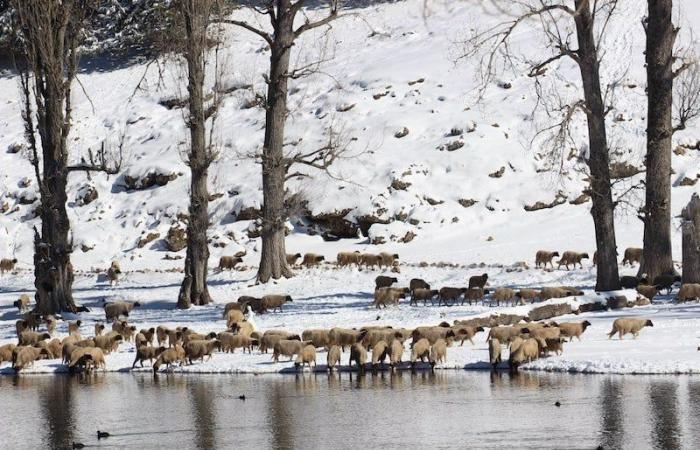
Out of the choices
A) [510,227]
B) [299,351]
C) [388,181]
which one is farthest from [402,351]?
[388,181]

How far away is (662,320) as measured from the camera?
71.7ft

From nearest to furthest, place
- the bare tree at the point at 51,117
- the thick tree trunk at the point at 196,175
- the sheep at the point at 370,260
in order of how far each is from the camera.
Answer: the thick tree trunk at the point at 196,175
the bare tree at the point at 51,117
the sheep at the point at 370,260

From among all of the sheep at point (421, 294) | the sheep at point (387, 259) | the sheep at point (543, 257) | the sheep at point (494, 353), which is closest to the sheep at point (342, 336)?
the sheep at point (494, 353)

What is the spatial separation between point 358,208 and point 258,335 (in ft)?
78.7

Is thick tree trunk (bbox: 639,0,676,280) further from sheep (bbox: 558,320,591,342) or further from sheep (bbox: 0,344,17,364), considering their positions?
sheep (bbox: 0,344,17,364)

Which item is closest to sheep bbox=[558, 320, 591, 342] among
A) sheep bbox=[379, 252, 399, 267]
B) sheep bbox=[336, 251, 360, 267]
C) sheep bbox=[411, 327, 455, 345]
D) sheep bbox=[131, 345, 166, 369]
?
sheep bbox=[411, 327, 455, 345]

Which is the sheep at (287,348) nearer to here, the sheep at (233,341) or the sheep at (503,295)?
the sheep at (233,341)

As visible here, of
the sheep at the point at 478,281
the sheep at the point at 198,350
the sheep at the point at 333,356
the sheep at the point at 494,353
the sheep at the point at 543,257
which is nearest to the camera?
the sheep at the point at 494,353

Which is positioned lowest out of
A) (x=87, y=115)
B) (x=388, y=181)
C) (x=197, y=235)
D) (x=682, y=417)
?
(x=682, y=417)

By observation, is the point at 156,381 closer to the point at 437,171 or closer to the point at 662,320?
the point at 662,320

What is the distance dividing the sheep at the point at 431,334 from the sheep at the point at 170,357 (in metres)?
4.09

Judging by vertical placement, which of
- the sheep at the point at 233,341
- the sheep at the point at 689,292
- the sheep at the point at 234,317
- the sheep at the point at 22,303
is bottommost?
the sheep at the point at 233,341

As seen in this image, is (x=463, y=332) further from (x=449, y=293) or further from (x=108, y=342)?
(x=108, y=342)

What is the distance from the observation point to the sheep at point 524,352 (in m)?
18.1
